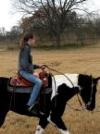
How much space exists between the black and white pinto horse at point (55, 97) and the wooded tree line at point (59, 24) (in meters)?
55.2

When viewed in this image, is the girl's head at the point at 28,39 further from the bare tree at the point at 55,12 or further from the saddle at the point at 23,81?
the bare tree at the point at 55,12

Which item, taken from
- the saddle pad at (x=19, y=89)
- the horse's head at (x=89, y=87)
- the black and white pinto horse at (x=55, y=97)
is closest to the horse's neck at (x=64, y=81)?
the black and white pinto horse at (x=55, y=97)

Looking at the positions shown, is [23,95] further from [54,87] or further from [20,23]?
[20,23]

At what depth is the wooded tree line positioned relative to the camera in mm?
65938

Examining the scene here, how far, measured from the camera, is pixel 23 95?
28.6ft

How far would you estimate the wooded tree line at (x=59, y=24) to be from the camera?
65.9 metres

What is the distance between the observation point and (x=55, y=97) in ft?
28.9

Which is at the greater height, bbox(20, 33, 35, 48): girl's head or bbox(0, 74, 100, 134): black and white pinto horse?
bbox(20, 33, 35, 48): girl's head

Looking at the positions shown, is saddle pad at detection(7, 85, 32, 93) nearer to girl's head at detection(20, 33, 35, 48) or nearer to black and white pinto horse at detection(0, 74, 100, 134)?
black and white pinto horse at detection(0, 74, 100, 134)

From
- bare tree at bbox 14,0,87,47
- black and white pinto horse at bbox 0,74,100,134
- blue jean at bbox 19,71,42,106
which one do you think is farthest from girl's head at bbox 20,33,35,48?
bare tree at bbox 14,0,87,47

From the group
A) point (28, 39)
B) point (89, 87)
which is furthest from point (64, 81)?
point (28, 39)

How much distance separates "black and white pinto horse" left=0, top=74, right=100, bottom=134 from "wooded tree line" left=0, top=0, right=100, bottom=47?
5521cm

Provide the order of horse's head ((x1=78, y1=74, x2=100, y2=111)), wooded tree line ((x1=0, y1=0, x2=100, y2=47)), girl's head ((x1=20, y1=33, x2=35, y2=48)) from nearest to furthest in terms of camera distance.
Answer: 1. girl's head ((x1=20, y1=33, x2=35, y2=48))
2. horse's head ((x1=78, y1=74, x2=100, y2=111))
3. wooded tree line ((x1=0, y1=0, x2=100, y2=47))

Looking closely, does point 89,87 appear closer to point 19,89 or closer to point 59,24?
point 19,89
